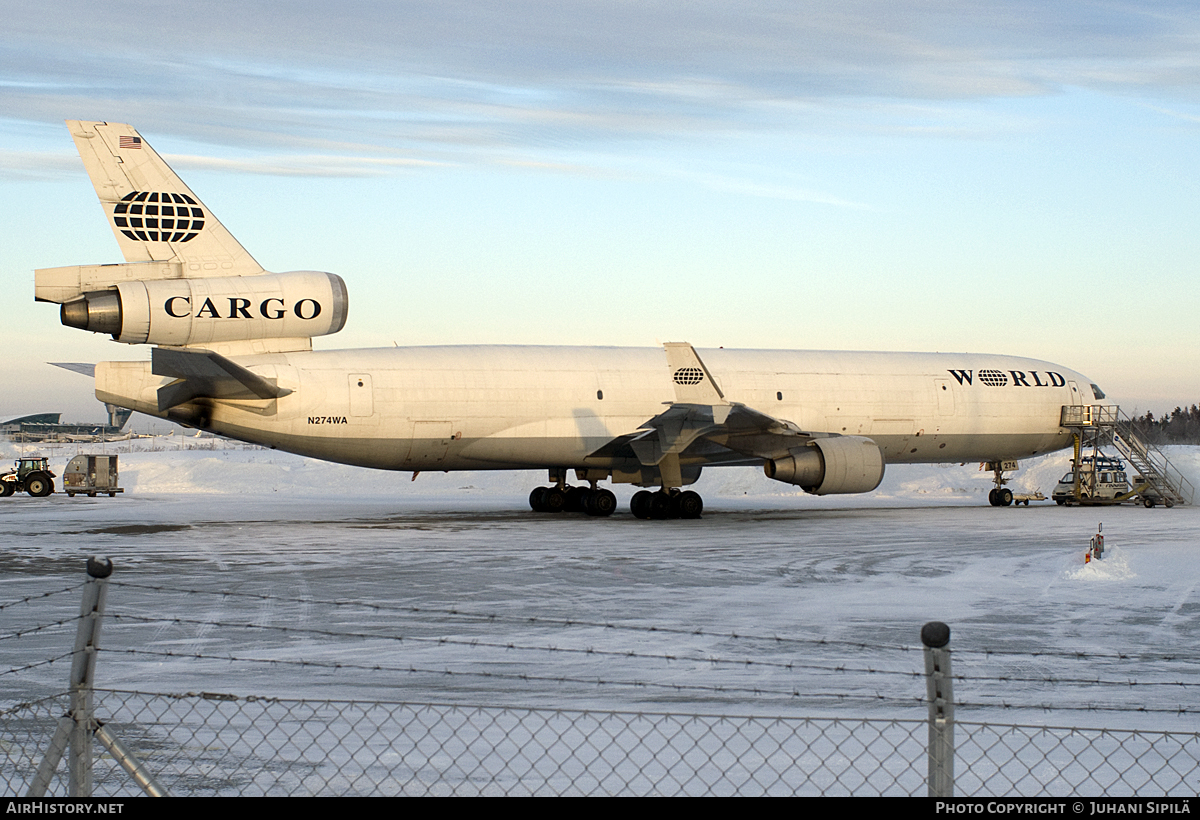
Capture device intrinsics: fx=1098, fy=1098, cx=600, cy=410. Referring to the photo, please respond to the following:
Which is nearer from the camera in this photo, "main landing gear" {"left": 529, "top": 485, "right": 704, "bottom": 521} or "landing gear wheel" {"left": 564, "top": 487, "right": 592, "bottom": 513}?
"main landing gear" {"left": 529, "top": 485, "right": 704, "bottom": 521}

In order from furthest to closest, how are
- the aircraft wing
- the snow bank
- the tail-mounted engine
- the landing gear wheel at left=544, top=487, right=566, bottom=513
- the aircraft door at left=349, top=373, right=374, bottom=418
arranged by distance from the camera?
the snow bank
the landing gear wheel at left=544, top=487, right=566, bottom=513
the aircraft door at left=349, top=373, right=374, bottom=418
the aircraft wing
the tail-mounted engine

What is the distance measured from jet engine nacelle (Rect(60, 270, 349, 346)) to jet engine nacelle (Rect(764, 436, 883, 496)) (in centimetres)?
989

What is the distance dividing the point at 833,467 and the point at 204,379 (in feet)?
41.7

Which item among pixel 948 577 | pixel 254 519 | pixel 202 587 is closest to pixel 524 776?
pixel 202 587

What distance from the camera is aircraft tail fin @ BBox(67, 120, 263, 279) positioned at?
20984mm

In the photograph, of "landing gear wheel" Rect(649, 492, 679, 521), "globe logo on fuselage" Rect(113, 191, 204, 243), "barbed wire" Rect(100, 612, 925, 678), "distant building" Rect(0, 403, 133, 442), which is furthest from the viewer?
"distant building" Rect(0, 403, 133, 442)

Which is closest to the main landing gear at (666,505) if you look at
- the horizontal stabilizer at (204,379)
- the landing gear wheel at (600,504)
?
the landing gear wheel at (600,504)

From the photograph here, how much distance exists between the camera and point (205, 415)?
21719mm

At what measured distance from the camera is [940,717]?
11.9ft

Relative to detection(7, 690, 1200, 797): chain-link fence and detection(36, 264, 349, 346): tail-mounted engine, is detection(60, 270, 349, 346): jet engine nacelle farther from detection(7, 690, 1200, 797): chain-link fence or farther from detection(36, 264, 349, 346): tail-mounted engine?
detection(7, 690, 1200, 797): chain-link fence

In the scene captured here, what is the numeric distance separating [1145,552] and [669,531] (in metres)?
8.42

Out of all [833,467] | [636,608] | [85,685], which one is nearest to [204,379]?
[636,608]

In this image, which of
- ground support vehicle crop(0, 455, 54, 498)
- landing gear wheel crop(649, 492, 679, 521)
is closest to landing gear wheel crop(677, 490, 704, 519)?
landing gear wheel crop(649, 492, 679, 521)

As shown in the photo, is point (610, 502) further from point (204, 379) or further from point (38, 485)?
point (38, 485)
